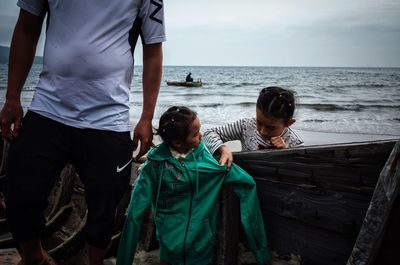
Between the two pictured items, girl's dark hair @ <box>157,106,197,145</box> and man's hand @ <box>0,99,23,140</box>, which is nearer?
man's hand @ <box>0,99,23,140</box>

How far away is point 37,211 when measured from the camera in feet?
6.14

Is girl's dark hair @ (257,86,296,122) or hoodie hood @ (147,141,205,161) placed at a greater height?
girl's dark hair @ (257,86,296,122)

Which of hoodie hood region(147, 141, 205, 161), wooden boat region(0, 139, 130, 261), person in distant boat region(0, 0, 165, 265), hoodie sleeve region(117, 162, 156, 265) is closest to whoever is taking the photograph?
person in distant boat region(0, 0, 165, 265)

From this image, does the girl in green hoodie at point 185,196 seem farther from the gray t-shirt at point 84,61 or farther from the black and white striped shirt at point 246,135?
the gray t-shirt at point 84,61

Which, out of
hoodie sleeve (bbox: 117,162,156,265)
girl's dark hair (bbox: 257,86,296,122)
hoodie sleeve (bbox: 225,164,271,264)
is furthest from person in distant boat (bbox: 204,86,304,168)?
hoodie sleeve (bbox: 117,162,156,265)

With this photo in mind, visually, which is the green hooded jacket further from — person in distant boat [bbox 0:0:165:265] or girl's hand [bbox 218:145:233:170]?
person in distant boat [bbox 0:0:165:265]

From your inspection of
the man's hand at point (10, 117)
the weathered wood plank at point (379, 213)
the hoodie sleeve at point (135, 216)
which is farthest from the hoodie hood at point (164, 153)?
the weathered wood plank at point (379, 213)

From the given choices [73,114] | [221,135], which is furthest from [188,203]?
[73,114]

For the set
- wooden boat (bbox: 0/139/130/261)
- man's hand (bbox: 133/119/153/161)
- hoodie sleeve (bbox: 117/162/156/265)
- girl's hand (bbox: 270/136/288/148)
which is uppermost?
man's hand (bbox: 133/119/153/161)

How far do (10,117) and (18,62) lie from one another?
1.07ft

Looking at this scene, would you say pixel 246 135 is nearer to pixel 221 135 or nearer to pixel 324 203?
pixel 221 135

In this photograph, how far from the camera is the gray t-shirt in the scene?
73.9 inches

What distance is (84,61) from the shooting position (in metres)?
1.88

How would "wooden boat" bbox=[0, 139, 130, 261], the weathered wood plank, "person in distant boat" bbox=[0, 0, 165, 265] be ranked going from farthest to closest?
1. "wooden boat" bbox=[0, 139, 130, 261]
2. "person in distant boat" bbox=[0, 0, 165, 265]
3. the weathered wood plank
